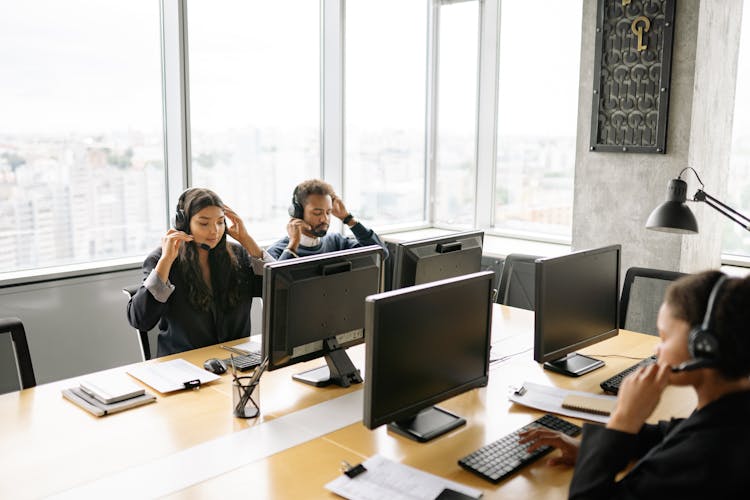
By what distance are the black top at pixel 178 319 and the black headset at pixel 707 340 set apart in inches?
83.3

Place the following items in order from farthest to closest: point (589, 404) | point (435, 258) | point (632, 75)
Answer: point (632, 75) → point (435, 258) → point (589, 404)

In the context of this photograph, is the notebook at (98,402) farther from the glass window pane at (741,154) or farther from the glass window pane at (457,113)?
the glass window pane at (457,113)

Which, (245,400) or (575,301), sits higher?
(575,301)

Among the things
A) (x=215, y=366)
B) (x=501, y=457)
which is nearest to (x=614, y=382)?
(x=501, y=457)

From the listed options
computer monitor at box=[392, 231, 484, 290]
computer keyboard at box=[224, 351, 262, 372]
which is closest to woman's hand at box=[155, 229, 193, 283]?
computer keyboard at box=[224, 351, 262, 372]

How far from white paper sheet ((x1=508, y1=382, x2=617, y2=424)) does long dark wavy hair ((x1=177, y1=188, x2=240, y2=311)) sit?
132 cm

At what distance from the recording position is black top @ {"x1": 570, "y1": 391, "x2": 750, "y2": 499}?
4.23 feet

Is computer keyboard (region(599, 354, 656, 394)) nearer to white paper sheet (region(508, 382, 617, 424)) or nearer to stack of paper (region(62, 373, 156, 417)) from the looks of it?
white paper sheet (region(508, 382, 617, 424))

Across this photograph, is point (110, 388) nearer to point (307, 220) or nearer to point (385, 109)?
point (307, 220)

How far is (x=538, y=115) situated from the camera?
198 inches

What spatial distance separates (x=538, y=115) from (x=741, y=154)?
138 cm

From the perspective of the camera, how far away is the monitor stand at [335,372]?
8.10 ft

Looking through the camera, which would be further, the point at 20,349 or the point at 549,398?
the point at 20,349

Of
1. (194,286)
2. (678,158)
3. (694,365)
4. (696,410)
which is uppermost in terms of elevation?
(678,158)
